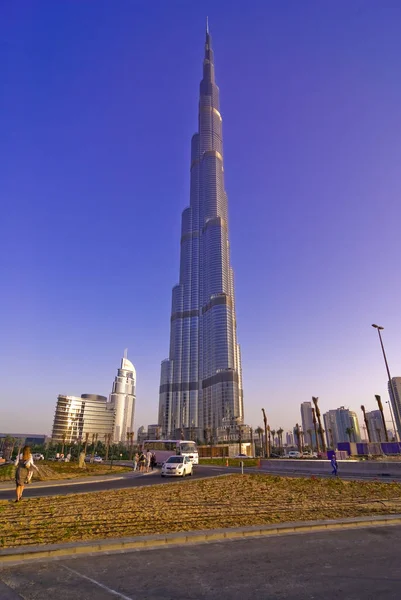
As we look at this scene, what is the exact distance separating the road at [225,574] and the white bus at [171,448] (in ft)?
119

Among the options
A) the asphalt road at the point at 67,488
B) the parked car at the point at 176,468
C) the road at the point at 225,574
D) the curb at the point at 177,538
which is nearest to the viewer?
the road at the point at 225,574

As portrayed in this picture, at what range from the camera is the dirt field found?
8.27m

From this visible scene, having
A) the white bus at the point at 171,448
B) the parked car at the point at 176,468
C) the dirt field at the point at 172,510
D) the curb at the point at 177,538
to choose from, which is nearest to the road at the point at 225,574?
the curb at the point at 177,538

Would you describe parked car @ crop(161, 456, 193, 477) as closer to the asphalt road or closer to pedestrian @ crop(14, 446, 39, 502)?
the asphalt road

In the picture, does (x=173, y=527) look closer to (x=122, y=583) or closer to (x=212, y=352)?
(x=122, y=583)

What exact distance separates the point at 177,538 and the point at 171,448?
41193 mm

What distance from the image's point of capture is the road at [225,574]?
496 cm

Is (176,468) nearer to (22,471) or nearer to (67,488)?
(67,488)

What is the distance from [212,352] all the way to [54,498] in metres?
173

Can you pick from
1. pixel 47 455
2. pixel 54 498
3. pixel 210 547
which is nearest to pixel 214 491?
pixel 54 498

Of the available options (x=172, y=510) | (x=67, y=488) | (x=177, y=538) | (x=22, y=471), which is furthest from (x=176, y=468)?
(x=177, y=538)

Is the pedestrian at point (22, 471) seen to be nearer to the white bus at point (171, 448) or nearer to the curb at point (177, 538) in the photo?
the curb at point (177, 538)

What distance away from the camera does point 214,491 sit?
614 inches

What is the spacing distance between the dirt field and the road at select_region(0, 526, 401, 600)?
159cm
